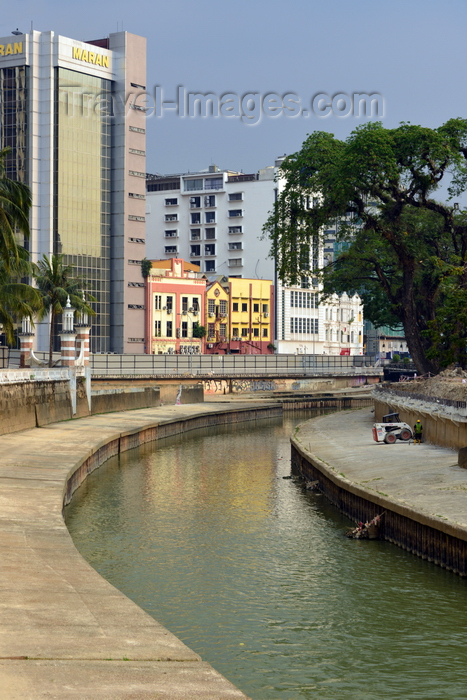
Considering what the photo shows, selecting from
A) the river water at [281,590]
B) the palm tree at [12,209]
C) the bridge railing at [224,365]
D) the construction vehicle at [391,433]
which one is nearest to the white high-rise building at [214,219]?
the bridge railing at [224,365]

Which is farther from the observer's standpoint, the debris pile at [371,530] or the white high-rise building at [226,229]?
the white high-rise building at [226,229]

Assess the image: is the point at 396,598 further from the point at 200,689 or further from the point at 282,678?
the point at 200,689

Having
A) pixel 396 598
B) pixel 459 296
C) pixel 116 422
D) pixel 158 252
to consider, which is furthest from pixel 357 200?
pixel 158 252

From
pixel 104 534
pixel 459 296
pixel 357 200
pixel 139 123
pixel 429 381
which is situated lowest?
pixel 104 534

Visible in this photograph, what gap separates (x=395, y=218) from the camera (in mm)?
62000

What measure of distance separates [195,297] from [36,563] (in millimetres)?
117328

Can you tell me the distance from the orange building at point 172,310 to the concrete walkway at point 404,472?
82.5 meters

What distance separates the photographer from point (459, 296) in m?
51.8

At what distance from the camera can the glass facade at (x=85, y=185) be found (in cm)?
12756

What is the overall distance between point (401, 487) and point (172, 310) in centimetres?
10710

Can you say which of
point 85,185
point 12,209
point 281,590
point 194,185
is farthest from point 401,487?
point 194,185

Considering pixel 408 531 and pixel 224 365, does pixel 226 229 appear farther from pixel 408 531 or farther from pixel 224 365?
pixel 408 531

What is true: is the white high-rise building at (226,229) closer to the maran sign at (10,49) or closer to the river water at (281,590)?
the maran sign at (10,49)

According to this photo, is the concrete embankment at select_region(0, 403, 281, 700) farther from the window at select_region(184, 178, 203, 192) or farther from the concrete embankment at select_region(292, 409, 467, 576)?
the window at select_region(184, 178, 203, 192)
